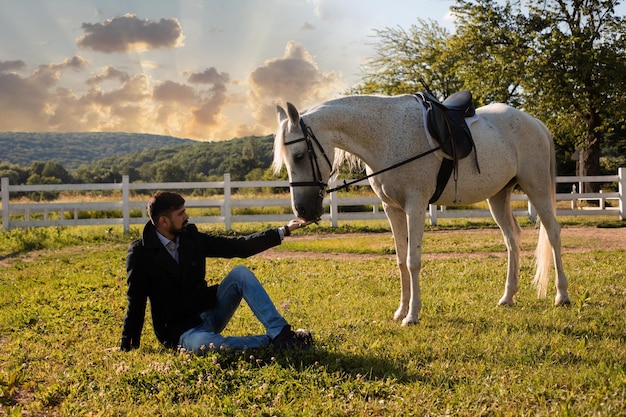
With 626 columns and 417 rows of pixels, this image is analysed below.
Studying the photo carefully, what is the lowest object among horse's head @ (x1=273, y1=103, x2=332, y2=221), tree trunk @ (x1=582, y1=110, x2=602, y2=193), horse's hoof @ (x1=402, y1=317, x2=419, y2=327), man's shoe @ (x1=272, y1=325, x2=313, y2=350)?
horse's hoof @ (x1=402, y1=317, x2=419, y2=327)

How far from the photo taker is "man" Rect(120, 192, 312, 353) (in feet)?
14.5

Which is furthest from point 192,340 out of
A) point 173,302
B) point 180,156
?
point 180,156

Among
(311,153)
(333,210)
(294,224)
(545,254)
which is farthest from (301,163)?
(333,210)

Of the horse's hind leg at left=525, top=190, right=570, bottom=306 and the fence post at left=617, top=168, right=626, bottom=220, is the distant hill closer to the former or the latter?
the fence post at left=617, top=168, right=626, bottom=220

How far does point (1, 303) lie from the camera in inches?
292

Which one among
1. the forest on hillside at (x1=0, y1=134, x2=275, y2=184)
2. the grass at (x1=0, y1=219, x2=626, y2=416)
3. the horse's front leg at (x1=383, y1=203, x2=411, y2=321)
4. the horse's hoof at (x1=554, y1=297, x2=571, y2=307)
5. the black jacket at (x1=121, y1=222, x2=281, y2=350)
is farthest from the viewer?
the forest on hillside at (x1=0, y1=134, x2=275, y2=184)

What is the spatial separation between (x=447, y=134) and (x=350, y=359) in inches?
97.3

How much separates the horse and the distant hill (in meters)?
140

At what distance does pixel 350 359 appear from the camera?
4254 millimetres

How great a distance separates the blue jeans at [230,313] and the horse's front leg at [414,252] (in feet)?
4.76

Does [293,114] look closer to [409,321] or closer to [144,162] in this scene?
[409,321]

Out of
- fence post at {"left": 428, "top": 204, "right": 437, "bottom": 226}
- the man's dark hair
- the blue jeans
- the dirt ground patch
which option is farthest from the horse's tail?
fence post at {"left": 428, "top": 204, "right": 437, "bottom": 226}

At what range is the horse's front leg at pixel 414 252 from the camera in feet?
17.5

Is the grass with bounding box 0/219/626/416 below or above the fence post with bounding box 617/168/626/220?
below
